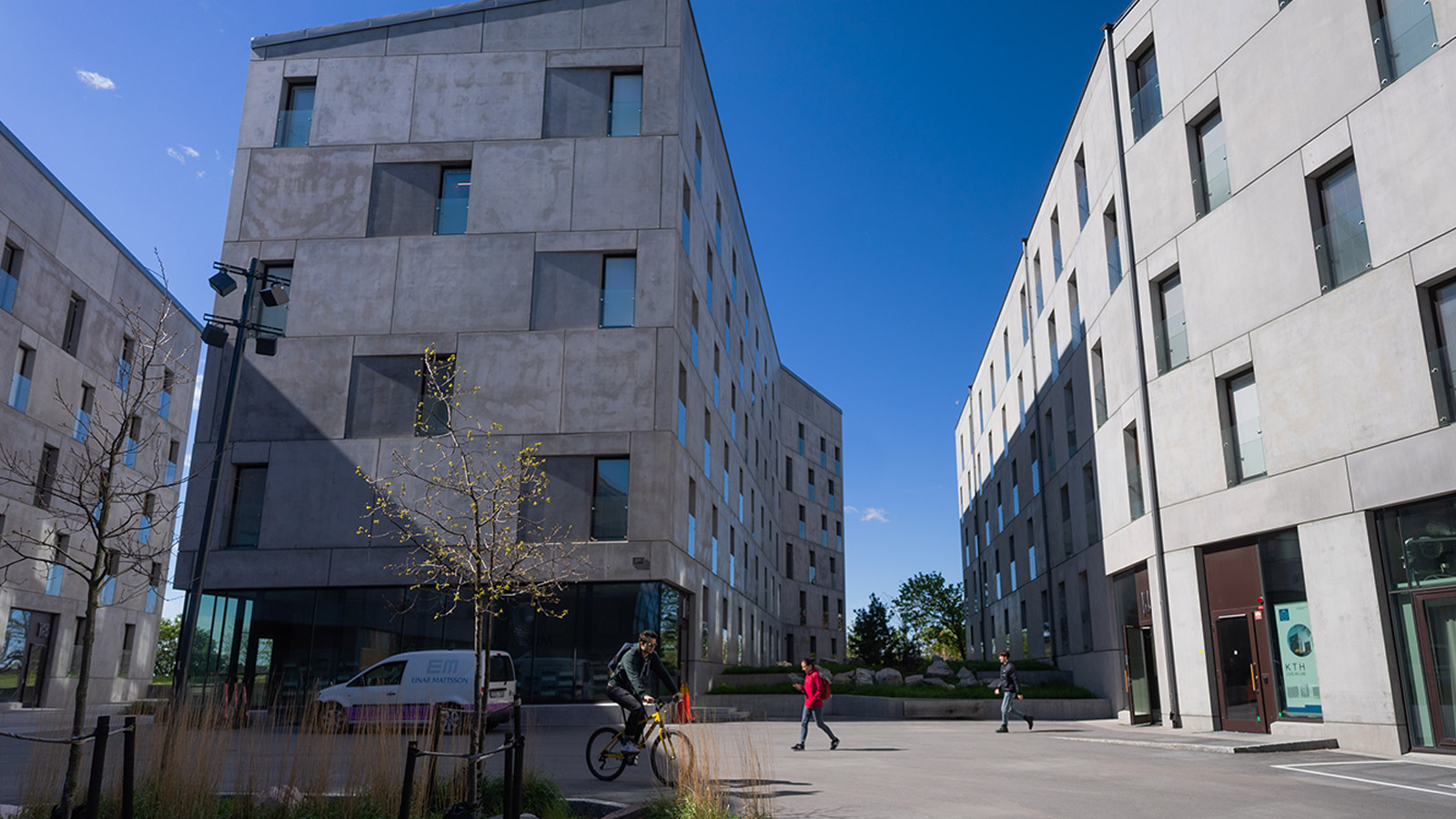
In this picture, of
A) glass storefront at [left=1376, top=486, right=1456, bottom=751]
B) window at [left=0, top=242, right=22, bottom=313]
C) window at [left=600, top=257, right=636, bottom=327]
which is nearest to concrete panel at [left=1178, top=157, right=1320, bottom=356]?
glass storefront at [left=1376, top=486, right=1456, bottom=751]

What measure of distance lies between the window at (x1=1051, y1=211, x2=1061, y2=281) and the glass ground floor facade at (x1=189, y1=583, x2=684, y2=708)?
680 inches

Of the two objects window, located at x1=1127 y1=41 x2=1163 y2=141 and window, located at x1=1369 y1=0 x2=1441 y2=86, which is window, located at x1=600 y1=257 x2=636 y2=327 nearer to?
window, located at x1=1127 y1=41 x2=1163 y2=141

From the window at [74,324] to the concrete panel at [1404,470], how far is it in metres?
40.9

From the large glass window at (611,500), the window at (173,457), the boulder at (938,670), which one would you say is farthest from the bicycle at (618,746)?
the window at (173,457)

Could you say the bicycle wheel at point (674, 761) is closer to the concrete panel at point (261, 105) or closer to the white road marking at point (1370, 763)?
the white road marking at point (1370, 763)

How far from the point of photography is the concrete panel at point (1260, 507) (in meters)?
16.0

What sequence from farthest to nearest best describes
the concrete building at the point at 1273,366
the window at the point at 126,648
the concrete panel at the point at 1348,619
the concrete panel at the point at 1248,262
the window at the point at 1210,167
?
the window at the point at 126,648, the window at the point at 1210,167, the concrete panel at the point at 1248,262, the concrete panel at the point at 1348,619, the concrete building at the point at 1273,366

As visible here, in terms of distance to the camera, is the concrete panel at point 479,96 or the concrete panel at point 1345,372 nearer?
the concrete panel at point 1345,372

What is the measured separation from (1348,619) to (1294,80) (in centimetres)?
950

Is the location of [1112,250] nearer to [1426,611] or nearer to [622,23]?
[1426,611]

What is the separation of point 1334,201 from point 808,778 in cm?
1342

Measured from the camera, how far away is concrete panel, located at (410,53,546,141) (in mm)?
29078

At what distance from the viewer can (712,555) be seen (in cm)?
3359

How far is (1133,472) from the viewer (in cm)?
2364
